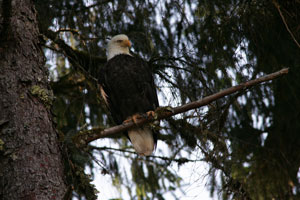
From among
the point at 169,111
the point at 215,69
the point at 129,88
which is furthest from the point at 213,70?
the point at 129,88

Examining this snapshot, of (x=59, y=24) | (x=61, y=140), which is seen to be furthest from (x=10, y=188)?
(x=59, y=24)

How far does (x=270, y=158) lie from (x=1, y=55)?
7.68 feet

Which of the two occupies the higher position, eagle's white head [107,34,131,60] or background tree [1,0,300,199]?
eagle's white head [107,34,131,60]

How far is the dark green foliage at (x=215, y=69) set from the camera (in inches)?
100

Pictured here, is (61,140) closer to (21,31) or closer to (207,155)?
(21,31)

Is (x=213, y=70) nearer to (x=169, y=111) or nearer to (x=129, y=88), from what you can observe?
(x=169, y=111)

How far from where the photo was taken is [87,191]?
79.5 inches

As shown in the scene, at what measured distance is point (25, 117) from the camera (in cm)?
190

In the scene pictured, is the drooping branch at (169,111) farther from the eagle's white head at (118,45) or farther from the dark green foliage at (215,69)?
the eagle's white head at (118,45)

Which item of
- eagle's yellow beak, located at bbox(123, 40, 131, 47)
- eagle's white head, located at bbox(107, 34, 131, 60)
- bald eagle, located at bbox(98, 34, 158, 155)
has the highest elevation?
eagle's white head, located at bbox(107, 34, 131, 60)

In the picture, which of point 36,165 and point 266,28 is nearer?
point 36,165

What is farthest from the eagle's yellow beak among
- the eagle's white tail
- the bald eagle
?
the eagle's white tail

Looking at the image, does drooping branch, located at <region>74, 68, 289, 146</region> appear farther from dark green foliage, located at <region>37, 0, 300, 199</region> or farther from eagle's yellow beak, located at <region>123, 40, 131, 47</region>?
eagle's yellow beak, located at <region>123, 40, 131, 47</region>

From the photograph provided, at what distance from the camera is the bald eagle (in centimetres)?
335
